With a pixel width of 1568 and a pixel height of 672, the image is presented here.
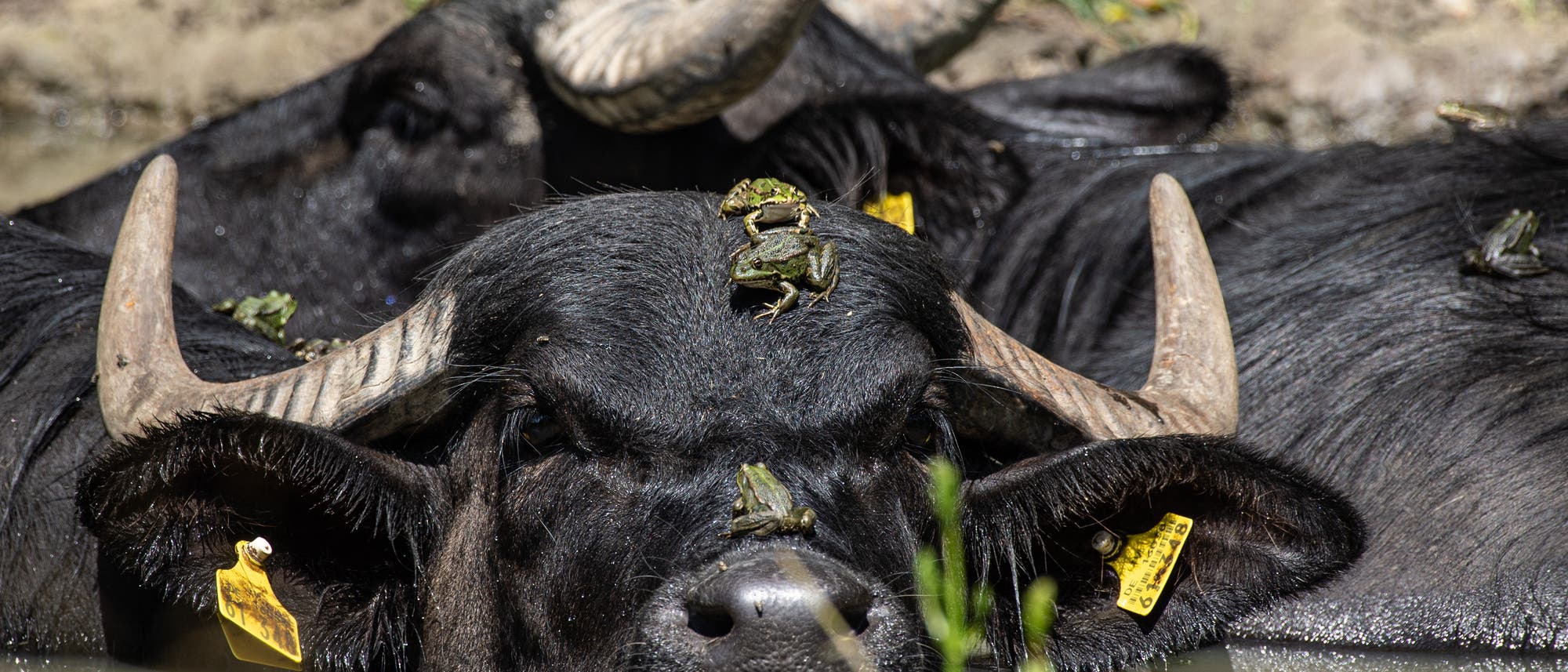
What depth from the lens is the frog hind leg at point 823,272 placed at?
11.2ft

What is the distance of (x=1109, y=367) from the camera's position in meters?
5.05

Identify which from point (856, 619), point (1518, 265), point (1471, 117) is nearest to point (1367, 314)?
point (1518, 265)

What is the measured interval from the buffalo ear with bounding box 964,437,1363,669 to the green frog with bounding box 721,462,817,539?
0.80 m

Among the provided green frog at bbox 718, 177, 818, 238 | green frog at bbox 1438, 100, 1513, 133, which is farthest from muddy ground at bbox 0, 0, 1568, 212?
green frog at bbox 718, 177, 818, 238

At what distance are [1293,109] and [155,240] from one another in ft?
24.9

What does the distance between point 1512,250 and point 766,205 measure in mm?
2493

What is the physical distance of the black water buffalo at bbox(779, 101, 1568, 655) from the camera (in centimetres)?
410

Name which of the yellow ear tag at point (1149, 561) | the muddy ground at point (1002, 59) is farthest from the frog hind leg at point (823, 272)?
the muddy ground at point (1002, 59)

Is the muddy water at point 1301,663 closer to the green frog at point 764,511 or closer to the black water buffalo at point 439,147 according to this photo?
the green frog at point 764,511

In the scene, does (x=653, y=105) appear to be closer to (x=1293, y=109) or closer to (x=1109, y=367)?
(x=1109, y=367)

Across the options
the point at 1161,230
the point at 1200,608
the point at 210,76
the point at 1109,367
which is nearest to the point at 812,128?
A: the point at 1109,367

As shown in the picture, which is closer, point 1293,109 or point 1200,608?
point 1200,608

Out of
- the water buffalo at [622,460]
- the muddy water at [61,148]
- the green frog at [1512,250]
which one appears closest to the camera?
the water buffalo at [622,460]

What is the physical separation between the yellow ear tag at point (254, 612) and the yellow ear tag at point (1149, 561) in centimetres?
201
